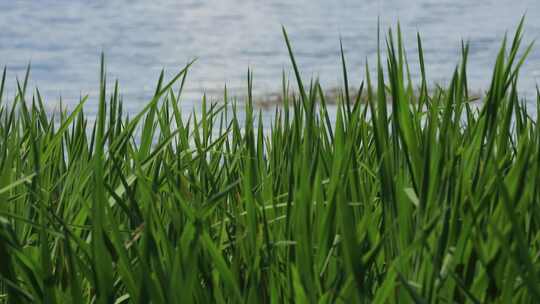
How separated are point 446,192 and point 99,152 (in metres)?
0.43

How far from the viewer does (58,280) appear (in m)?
1.22

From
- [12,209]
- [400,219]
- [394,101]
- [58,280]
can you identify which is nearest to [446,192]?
[400,219]

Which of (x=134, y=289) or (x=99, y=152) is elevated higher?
(x=99, y=152)

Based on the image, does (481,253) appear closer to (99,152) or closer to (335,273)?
(335,273)

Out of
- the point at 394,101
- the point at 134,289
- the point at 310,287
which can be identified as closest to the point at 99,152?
the point at 134,289

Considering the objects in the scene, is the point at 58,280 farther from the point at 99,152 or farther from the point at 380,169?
the point at 380,169

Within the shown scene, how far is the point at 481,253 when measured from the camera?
3.17 ft

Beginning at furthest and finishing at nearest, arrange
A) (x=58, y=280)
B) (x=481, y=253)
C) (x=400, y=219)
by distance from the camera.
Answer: (x=58, y=280), (x=400, y=219), (x=481, y=253)

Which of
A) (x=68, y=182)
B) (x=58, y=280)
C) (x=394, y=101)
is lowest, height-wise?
(x=58, y=280)

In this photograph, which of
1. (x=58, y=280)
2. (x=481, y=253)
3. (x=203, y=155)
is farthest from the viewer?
(x=203, y=155)

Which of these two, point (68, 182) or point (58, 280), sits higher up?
point (68, 182)

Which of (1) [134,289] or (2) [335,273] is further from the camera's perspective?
(2) [335,273]

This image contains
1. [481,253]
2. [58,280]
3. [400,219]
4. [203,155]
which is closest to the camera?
[481,253]

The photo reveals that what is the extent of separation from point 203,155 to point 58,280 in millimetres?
311
